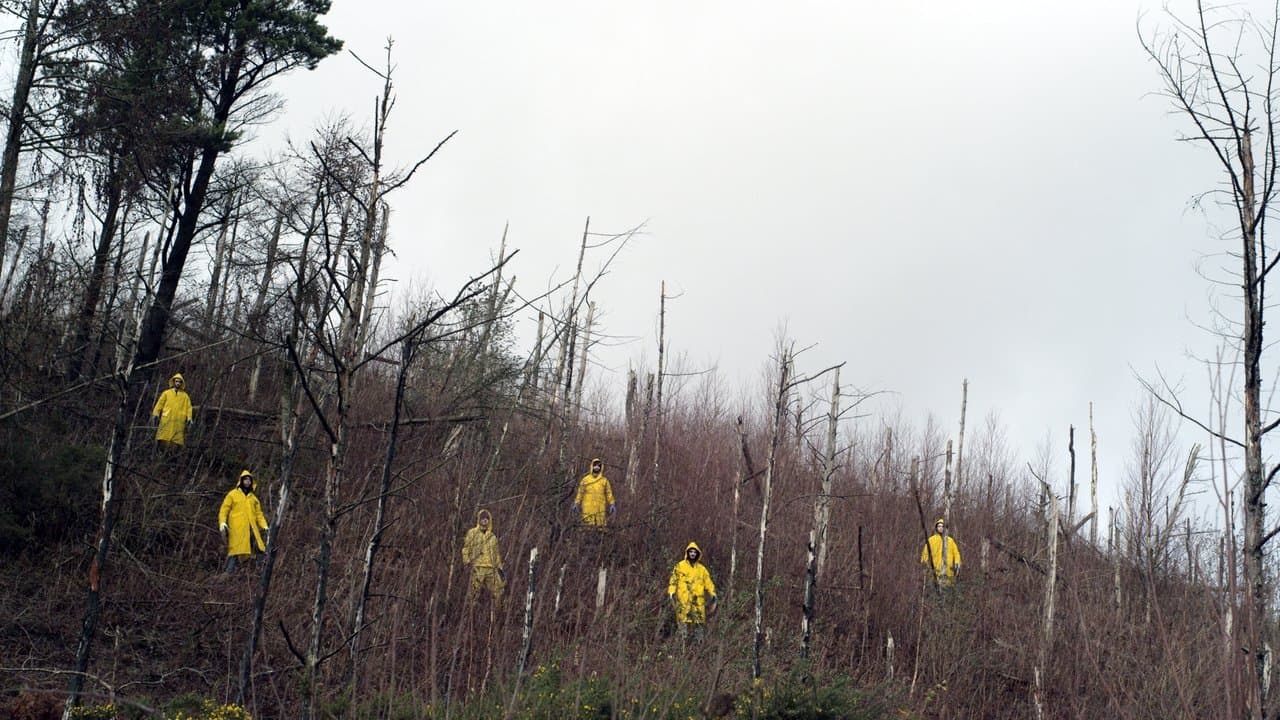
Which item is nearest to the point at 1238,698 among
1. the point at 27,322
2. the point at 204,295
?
the point at 27,322

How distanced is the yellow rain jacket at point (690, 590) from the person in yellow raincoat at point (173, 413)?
901 cm

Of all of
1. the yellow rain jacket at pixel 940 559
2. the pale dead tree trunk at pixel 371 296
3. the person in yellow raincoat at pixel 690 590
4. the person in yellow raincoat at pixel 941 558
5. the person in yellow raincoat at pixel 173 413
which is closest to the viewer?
the pale dead tree trunk at pixel 371 296

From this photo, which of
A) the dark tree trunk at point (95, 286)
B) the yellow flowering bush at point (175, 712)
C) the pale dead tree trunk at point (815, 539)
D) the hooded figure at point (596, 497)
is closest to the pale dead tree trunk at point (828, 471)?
the pale dead tree trunk at point (815, 539)

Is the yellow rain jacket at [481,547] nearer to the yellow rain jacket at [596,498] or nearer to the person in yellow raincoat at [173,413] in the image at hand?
the yellow rain jacket at [596,498]

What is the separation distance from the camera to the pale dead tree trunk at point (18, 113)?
1245cm

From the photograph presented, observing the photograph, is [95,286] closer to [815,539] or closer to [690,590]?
[690,590]

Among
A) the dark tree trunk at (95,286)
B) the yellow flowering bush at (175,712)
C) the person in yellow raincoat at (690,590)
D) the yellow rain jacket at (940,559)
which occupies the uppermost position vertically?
the dark tree trunk at (95,286)

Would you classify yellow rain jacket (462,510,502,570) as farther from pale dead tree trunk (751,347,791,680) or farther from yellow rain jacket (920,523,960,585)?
yellow rain jacket (920,523,960,585)

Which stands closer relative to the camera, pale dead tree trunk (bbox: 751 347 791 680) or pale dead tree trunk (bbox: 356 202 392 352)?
pale dead tree trunk (bbox: 356 202 392 352)

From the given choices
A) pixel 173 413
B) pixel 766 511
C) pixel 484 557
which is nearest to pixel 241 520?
pixel 173 413

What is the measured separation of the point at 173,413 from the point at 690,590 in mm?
9358

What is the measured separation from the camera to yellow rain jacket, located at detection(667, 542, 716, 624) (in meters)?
13.7

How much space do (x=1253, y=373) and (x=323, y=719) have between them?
344 inches

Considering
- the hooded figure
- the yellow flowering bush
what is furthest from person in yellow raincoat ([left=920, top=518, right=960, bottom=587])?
the yellow flowering bush
